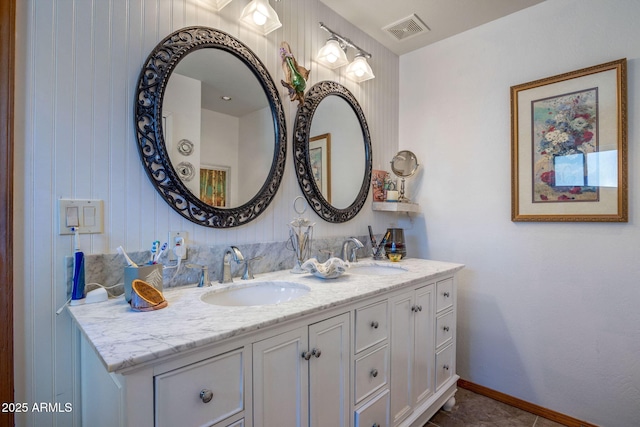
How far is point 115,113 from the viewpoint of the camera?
3.80 feet

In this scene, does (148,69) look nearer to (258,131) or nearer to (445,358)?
(258,131)

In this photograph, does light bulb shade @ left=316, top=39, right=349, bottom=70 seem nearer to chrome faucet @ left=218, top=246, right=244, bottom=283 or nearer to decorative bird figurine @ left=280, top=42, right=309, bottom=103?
decorative bird figurine @ left=280, top=42, right=309, bottom=103

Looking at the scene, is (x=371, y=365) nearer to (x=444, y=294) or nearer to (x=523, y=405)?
(x=444, y=294)

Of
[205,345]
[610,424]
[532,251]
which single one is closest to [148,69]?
[205,345]

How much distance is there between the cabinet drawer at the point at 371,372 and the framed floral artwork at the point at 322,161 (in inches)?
37.4

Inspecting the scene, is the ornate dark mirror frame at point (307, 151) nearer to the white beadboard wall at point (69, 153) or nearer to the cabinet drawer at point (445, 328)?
the white beadboard wall at point (69, 153)

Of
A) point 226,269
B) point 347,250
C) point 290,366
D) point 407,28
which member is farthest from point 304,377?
point 407,28

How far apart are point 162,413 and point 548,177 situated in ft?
7.20

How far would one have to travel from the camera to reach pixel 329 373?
1147 mm

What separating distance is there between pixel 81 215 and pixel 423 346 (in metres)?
1.63

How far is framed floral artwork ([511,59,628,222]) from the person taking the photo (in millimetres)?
1676

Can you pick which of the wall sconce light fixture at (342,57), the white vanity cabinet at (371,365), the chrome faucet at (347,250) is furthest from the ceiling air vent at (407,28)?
the white vanity cabinet at (371,365)

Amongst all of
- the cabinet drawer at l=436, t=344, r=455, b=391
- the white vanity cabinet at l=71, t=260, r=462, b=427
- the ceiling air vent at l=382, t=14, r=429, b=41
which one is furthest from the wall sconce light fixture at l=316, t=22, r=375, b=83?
the cabinet drawer at l=436, t=344, r=455, b=391

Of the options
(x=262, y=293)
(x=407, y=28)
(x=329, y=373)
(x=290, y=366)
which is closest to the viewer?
(x=290, y=366)
